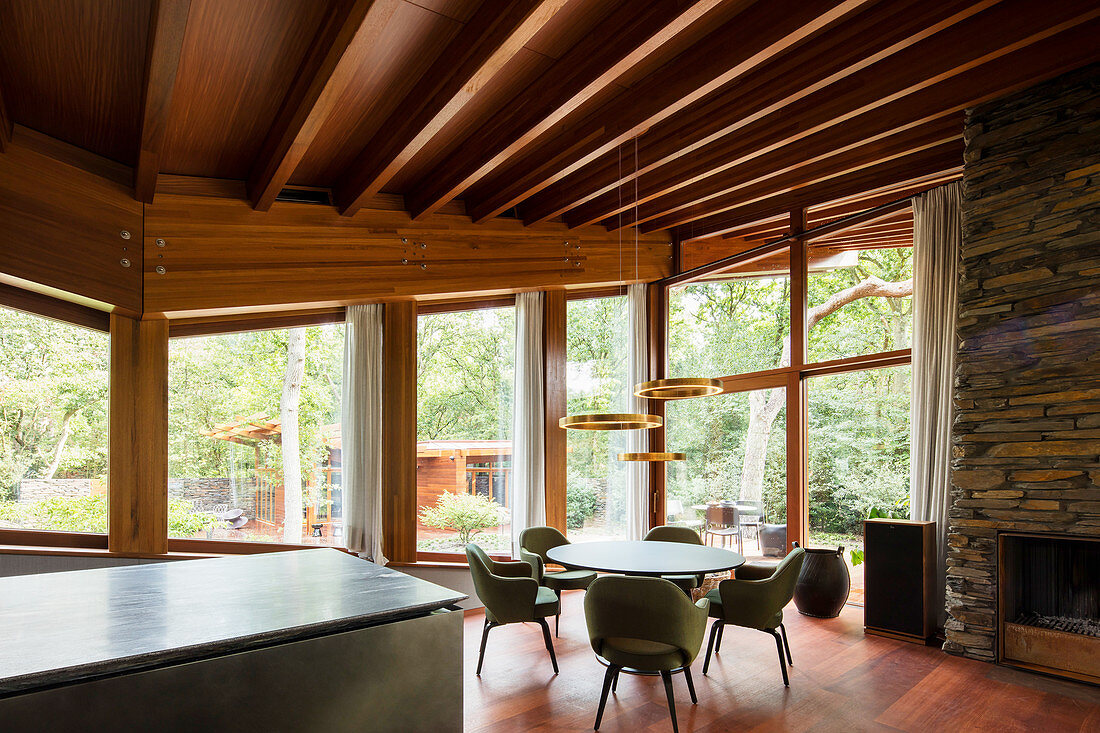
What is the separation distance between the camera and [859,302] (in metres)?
6.12

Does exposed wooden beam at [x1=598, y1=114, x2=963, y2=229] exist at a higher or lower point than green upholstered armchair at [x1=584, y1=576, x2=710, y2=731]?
higher

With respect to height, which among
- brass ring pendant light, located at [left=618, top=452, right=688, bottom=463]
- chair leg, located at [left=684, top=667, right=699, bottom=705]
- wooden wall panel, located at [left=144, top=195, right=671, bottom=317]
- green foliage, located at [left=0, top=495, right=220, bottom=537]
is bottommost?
chair leg, located at [left=684, top=667, right=699, bottom=705]

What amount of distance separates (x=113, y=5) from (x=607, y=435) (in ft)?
17.6

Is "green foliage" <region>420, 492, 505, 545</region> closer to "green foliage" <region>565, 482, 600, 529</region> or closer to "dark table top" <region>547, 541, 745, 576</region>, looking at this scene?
"green foliage" <region>565, 482, 600, 529</region>

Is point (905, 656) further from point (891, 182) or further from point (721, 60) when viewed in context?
point (721, 60)

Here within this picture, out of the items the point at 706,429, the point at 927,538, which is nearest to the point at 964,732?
the point at 927,538

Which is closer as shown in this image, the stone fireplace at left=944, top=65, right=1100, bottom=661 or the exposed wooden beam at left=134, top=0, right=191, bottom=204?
the exposed wooden beam at left=134, top=0, right=191, bottom=204

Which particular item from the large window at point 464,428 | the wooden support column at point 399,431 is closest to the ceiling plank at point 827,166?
the large window at point 464,428

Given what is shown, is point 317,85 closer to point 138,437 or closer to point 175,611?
point 175,611

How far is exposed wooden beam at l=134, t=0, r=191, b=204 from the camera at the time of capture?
3023 millimetres

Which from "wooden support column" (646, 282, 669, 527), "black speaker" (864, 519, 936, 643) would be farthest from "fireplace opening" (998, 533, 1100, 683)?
"wooden support column" (646, 282, 669, 527)

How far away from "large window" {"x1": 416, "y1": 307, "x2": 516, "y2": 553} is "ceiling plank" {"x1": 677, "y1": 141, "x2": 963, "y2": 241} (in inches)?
93.6

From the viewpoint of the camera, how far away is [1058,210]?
14.6ft

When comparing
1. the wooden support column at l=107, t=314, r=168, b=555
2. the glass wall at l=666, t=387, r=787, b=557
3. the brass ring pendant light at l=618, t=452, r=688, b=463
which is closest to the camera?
the brass ring pendant light at l=618, t=452, r=688, b=463
